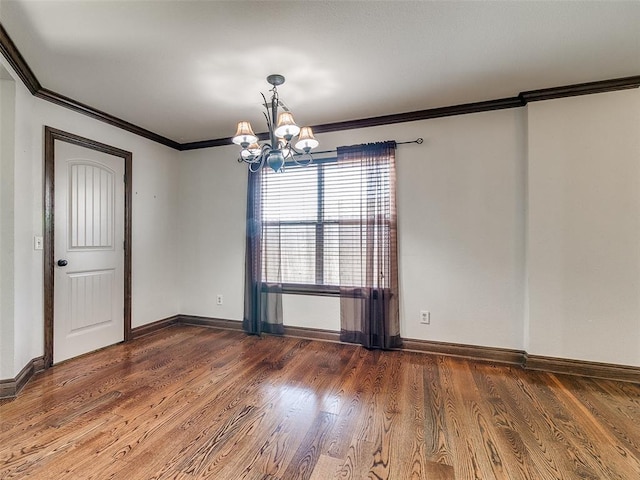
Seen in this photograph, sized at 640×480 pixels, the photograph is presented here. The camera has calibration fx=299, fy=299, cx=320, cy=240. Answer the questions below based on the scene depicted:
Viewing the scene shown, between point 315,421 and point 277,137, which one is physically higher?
point 277,137

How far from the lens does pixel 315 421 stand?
1943 millimetres

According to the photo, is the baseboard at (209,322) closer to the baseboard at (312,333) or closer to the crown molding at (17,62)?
the baseboard at (312,333)

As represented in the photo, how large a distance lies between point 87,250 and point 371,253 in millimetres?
2945

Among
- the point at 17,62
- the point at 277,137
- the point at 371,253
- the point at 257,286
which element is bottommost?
the point at 257,286

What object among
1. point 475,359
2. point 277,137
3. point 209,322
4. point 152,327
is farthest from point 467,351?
point 152,327

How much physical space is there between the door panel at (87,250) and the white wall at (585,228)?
426 centimetres

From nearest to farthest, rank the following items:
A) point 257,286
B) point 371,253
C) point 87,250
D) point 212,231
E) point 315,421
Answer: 1. point 315,421
2. point 87,250
3. point 371,253
4. point 257,286
5. point 212,231

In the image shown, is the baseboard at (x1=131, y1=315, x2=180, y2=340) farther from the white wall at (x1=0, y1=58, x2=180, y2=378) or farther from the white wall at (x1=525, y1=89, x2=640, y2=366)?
the white wall at (x1=525, y1=89, x2=640, y2=366)

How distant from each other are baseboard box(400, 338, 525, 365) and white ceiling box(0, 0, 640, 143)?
7.91 feet

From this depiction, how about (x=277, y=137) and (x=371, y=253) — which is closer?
(x=277, y=137)

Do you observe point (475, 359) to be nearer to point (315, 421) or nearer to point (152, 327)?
point (315, 421)

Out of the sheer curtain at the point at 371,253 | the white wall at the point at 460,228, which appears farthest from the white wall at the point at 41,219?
the sheer curtain at the point at 371,253

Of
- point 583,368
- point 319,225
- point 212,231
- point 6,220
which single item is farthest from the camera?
point 212,231

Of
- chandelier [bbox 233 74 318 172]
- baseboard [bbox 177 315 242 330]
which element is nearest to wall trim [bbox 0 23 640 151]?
chandelier [bbox 233 74 318 172]
